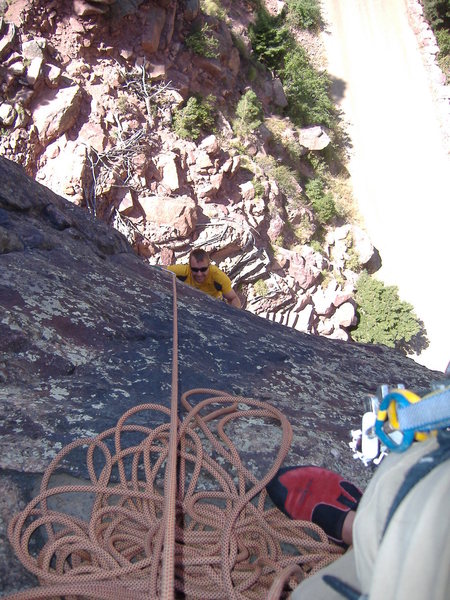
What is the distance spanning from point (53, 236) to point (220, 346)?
1541 millimetres

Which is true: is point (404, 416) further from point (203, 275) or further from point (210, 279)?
point (210, 279)

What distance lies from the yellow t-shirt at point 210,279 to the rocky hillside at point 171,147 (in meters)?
4.07

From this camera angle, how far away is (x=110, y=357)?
255cm

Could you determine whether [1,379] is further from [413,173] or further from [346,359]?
[413,173]

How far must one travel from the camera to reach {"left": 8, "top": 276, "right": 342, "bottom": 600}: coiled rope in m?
1.43

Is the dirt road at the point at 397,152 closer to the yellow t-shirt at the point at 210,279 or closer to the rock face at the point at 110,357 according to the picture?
the yellow t-shirt at the point at 210,279

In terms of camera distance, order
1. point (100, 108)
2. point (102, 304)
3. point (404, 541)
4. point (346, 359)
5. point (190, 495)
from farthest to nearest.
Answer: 1. point (100, 108)
2. point (346, 359)
3. point (102, 304)
4. point (190, 495)
5. point (404, 541)

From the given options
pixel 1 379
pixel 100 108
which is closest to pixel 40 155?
pixel 100 108

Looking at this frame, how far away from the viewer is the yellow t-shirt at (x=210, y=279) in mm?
4672

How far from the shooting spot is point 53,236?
343cm

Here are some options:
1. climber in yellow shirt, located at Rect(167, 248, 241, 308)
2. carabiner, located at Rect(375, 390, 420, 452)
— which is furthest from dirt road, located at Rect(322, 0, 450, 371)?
carabiner, located at Rect(375, 390, 420, 452)

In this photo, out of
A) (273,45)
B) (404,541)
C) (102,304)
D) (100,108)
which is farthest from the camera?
(273,45)

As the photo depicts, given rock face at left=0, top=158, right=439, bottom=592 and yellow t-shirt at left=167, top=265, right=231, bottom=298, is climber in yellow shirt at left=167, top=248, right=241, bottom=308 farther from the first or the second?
rock face at left=0, top=158, right=439, bottom=592

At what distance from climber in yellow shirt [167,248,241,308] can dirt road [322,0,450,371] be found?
786 cm
